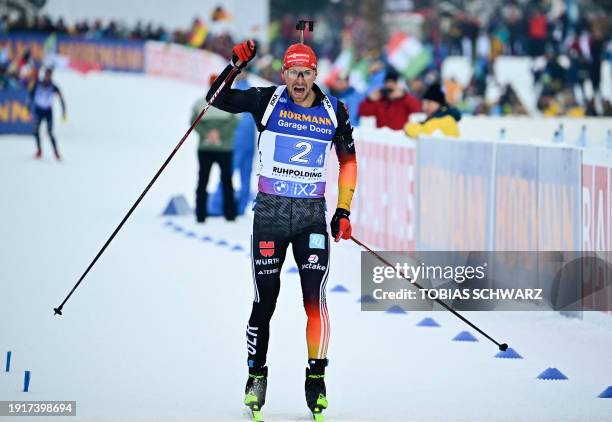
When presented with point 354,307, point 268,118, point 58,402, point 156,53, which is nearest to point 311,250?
point 268,118

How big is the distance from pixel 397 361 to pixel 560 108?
23.7 m

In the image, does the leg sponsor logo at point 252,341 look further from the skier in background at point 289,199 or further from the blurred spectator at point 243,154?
the blurred spectator at point 243,154

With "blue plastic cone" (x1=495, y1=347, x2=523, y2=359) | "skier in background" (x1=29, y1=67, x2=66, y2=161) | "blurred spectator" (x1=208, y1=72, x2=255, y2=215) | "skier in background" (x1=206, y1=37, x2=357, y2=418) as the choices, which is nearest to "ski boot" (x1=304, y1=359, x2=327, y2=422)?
"skier in background" (x1=206, y1=37, x2=357, y2=418)

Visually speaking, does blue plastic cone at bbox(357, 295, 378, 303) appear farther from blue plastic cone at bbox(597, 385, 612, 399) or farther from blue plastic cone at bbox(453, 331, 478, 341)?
blue plastic cone at bbox(597, 385, 612, 399)

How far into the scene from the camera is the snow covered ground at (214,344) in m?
8.38

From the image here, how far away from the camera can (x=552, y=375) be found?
9.33 m

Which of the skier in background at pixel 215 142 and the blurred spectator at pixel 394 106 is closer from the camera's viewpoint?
the skier in background at pixel 215 142

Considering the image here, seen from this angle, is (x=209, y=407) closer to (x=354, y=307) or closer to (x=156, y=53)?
(x=354, y=307)

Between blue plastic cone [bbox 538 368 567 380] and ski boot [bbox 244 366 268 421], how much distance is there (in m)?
2.05

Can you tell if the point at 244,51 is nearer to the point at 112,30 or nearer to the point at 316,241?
the point at 316,241

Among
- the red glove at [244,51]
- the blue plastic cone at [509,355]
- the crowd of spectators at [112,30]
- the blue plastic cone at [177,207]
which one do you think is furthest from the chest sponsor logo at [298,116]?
the crowd of spectators at [112,30]

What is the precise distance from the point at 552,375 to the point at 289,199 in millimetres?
2252

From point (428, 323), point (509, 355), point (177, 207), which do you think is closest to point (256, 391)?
point (509, 355)

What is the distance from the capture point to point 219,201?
20.5 m
